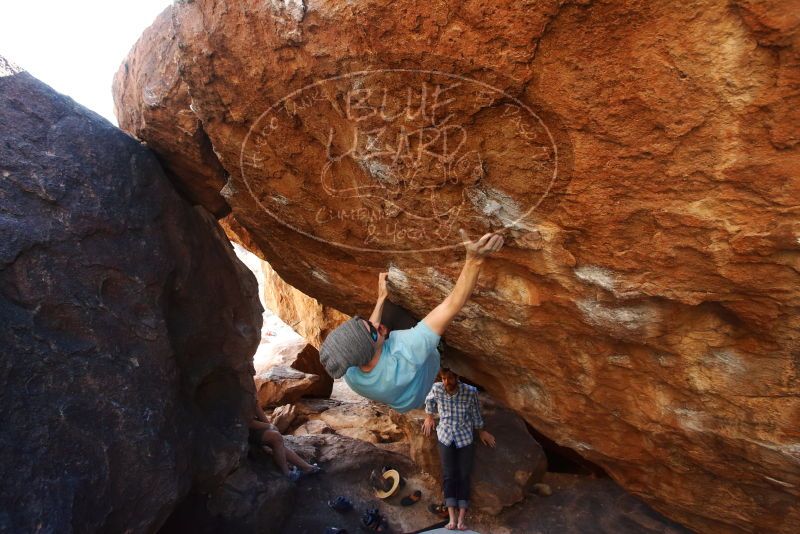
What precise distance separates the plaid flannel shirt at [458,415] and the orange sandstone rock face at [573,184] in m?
0.85

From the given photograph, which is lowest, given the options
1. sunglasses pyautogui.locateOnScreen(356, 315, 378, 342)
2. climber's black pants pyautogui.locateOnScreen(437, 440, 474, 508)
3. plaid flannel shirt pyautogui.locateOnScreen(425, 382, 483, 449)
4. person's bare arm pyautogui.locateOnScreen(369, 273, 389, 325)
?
climber's black pants pyautogui.locateOnScreen(437, 440, 474, 508)

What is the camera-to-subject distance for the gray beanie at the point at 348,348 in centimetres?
240

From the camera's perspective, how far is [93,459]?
8.66ft

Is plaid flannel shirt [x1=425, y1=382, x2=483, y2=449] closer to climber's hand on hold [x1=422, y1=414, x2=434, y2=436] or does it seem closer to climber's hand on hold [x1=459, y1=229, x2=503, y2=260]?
climber's hand on hold [x1=422, y1=414, x2=434, y2=436]

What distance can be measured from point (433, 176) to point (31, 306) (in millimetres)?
2252

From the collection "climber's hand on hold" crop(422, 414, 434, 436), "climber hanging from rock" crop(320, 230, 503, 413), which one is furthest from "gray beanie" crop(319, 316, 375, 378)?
"climber's hand on hold" crop(422, 414, 434, 436)

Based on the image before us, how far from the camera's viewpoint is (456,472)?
4523 millimetres

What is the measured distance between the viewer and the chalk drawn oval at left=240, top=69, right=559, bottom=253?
2.25 meters

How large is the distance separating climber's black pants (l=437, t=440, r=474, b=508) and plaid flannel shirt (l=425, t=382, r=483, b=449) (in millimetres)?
87

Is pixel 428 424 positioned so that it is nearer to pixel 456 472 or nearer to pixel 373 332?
pixel 456 472

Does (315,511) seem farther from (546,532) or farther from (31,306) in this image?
(31,306)

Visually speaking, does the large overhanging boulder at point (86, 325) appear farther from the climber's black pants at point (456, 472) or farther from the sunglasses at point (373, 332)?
the climber's black pants at point (456, 472)

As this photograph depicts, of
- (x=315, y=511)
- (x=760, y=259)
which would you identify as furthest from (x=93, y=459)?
(x=760, y=259)

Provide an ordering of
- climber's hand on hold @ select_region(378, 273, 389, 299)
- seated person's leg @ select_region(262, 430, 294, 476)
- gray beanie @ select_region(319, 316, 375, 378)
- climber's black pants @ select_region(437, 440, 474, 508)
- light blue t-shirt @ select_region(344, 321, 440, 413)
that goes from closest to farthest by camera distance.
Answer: gray beanie @ select_region(319, 316, 375, 378) → light blue t-shirt @ select_region(344, 321, 440, 413) → climber's hand on hold @ select_region(378, 273, 389, 299) → climber's black pants @ select_region(437, 440, 474, 508) → seated person's leg @ select_region(262, 430, 294, 476)
